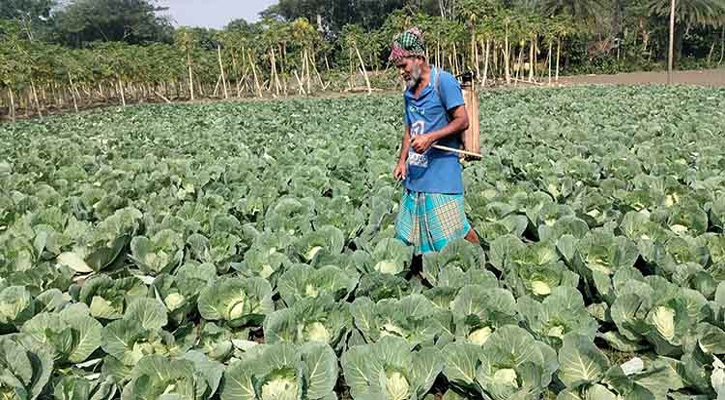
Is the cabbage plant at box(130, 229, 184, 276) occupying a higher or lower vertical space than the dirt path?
higher

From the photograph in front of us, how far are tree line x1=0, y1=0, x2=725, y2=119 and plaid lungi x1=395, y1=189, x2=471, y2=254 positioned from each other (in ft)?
79.0

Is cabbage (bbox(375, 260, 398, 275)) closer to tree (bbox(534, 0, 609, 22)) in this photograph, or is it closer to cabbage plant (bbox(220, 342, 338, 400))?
cabbage plant (bbox(220, 342, 338, 400))

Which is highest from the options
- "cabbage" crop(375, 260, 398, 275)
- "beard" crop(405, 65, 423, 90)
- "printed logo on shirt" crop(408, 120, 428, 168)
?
"beard" crop(405, 65, 423, 90)

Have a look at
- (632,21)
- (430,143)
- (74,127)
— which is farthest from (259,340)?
(632,21)

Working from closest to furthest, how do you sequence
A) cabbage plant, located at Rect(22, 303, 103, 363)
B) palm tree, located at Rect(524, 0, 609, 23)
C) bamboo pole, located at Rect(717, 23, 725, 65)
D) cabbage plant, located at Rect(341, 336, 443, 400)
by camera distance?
cabbage plant, located at Rect(341, 336, 443, 400) < cabbage plant, located at Rect(22, 303, 103, 363) < bamboo pole, located at Rect(717, 23, 725, 65) < palm tree, located at Rect(524, 0, 609, 23)

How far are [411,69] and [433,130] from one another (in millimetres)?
397

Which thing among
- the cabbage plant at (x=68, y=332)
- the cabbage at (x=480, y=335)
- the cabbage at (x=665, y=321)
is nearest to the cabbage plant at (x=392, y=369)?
the cabbage at (x=480, y=335)

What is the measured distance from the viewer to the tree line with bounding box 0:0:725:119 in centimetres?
3056

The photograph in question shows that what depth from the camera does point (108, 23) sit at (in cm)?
6594

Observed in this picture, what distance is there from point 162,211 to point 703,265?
411 cm

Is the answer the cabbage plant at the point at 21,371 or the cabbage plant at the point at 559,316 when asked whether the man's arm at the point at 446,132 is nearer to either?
the cabbage plant at the point at 559,316

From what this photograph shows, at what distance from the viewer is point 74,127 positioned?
14406mm

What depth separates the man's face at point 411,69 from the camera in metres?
3.10

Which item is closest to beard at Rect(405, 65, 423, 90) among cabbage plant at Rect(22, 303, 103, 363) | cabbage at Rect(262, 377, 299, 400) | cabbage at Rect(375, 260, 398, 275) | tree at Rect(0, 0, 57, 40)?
cabbage at Rect(375, 260, 398, 275)
